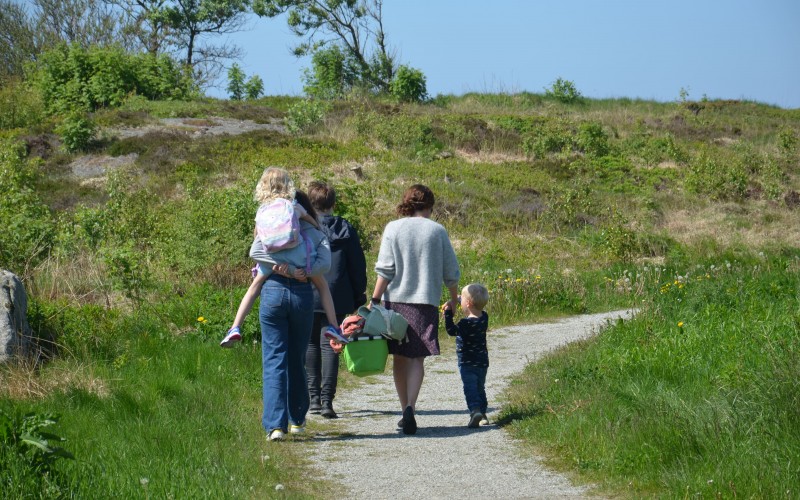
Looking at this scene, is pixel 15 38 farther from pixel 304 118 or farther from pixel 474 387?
pixel 474 387

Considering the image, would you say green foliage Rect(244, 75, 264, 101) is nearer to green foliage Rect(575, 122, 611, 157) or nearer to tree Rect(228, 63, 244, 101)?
tree Rect(228, 63, 244, 101)

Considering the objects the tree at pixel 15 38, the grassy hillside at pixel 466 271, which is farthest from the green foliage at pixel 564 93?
the tree at pixel 15 38

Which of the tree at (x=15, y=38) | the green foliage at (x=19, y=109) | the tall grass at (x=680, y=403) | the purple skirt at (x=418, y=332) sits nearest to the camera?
the tall grass at (x=680, y=403)

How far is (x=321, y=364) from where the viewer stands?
8.35 meters

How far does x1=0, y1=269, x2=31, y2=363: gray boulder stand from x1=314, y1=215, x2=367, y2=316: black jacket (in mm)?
2825

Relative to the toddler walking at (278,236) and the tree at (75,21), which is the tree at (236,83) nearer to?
the tree at (75,21)

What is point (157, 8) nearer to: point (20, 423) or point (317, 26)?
point (317, 26)

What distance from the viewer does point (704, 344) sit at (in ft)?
27.1

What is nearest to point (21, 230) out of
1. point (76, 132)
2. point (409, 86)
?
point (76, 132)

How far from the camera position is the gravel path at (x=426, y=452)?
578 cm

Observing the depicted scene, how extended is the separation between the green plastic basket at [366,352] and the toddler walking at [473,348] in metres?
0.62

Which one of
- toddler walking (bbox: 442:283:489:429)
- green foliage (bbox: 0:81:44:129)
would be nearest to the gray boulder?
toddler walking (bbox: 442:283:489:429)

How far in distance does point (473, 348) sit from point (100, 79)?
32.9 meters

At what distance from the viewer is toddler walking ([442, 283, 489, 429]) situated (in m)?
7.63
